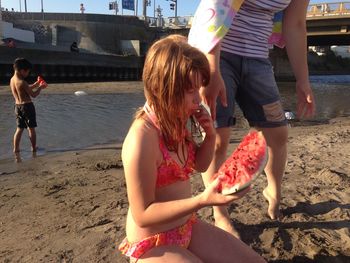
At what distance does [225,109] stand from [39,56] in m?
32.8

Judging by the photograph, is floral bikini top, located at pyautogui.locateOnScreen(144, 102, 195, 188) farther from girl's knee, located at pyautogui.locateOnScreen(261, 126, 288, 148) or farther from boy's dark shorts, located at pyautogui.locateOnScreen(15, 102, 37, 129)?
boy's dark shorts, located at pyautogui.locateOnScreen(15, 102, 37, 129)

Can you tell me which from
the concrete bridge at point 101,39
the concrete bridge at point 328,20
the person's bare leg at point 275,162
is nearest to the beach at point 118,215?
the person's bare leg at point 275,162

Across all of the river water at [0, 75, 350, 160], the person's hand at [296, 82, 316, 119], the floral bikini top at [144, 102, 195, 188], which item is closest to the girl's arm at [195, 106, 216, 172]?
the floral bikini top at [144, 102, 195, 188]

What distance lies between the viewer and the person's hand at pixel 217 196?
5.95 ft

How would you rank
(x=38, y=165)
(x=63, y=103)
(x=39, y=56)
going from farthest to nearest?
(x=39, y=56)
(x=63, y=103)
(x=38, y=165)

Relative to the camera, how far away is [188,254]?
2.29 meters

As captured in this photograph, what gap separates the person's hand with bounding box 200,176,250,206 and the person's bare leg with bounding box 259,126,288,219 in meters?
1.62

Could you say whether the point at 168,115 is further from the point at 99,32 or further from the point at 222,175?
the point at 99,32

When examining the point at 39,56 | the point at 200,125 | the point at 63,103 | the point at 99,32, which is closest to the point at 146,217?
the point at 200,125

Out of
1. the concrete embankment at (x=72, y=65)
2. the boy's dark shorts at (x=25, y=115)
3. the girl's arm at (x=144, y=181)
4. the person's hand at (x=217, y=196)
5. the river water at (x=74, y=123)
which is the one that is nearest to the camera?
the person's hand at (x=217, y=196)

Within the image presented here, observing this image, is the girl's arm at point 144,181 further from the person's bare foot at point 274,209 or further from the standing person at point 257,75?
the person's bare foot at point 274,209

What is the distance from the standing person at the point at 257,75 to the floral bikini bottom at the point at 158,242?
0.94 m

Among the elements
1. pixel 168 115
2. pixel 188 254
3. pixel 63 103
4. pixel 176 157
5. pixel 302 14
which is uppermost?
pixel 302 14

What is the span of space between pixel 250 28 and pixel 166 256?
175 cm
